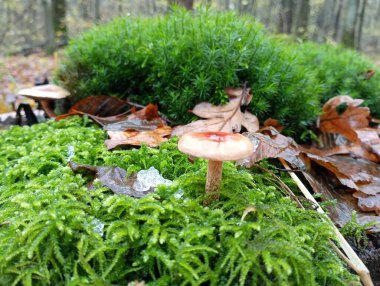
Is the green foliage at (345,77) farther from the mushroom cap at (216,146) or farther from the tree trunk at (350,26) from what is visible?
the tree trunk at (350,26)

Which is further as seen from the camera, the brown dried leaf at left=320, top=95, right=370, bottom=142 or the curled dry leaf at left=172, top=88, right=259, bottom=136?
the brown dried leaf at left=320, top=95, right=370, bottom=142

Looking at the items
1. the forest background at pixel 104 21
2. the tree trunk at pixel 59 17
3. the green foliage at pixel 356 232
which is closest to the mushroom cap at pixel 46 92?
the forest background at pixel 104 21

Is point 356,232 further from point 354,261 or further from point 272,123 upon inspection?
point 272,123

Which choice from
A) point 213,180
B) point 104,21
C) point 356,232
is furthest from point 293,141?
point 104,21

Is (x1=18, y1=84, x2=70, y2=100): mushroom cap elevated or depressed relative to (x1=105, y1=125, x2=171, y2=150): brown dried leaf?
elevated

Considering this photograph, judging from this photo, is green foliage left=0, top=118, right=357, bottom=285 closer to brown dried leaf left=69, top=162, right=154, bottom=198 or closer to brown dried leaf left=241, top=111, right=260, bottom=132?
brown dried leaf left=69, top=162, right=154, bottom=198

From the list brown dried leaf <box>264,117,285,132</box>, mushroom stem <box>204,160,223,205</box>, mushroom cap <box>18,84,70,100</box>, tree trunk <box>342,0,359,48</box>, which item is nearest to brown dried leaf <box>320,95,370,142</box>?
brown dried leaf <box>264,117,285,132</box>

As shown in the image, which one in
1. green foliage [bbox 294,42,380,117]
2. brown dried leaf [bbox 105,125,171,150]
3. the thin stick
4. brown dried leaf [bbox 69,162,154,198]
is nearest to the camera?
the thin stick

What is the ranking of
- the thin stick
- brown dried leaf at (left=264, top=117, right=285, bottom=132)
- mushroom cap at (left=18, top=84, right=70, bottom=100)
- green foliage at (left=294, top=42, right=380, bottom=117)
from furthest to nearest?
green foliage at (left=294, top=42, right=380, bottom=117), mushroom cap at (left=18, top=84, right=70, bottom=100), brown dried leaf at (left=264, top=117, right=285, bottom=132), the thin stick
